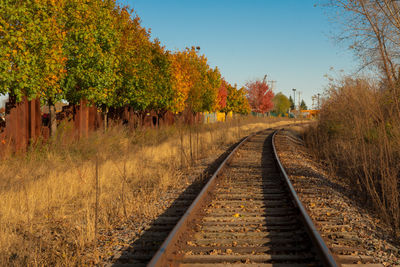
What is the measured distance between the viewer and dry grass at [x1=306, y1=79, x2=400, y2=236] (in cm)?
644

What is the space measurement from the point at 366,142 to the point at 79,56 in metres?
11.7

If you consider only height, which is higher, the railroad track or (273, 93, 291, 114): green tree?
(273, 93, 291, 114): green tree

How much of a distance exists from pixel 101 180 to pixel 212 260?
521 cm

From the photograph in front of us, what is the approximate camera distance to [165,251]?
12.9ft

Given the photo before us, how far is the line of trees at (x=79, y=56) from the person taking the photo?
9180mm

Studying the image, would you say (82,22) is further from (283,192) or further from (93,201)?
(283,192)

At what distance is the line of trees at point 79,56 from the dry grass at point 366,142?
28.5 feet

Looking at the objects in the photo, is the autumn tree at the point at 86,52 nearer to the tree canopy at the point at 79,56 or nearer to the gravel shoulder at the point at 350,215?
the tree canopy at the point at 79,56

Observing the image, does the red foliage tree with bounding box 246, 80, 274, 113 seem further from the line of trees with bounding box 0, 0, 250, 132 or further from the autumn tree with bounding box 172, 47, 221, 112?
the line of trees with bounding box 0, 0, 250, 132

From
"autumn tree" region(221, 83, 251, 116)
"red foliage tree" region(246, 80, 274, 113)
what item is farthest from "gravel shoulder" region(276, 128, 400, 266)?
"red foliage tree" region(246, 80, 274, 113)

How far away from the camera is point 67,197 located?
7316 millimetres

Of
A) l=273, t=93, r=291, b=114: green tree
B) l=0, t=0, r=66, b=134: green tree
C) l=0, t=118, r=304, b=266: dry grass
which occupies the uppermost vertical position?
l=273, t=93, r=291, b=114: green tree

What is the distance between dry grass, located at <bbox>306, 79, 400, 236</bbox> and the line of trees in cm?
868

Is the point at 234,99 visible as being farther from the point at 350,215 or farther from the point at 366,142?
the point at 350,215
